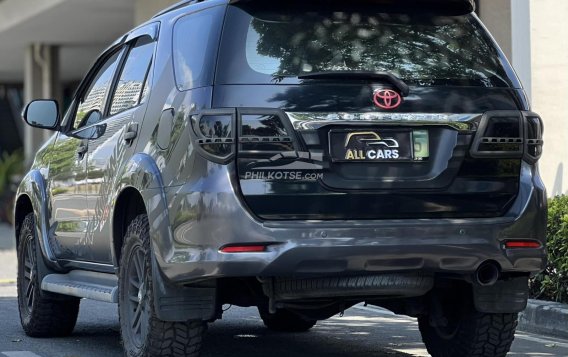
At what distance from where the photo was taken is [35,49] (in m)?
28.1

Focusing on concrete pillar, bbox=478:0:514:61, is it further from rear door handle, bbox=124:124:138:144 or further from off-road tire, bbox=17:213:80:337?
rear door handle, bbox=124:124:138:144

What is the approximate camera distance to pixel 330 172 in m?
5.57

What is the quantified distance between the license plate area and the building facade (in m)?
1.81

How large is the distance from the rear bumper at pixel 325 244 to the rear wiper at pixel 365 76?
0.61m

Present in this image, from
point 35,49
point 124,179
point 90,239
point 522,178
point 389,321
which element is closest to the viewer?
point 522,178

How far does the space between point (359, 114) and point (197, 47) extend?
883 mm

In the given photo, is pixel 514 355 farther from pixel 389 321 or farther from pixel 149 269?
pixel 149 269

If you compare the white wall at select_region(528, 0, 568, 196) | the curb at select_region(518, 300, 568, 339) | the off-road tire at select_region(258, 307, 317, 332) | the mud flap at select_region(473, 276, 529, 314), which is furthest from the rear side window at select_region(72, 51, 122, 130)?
the white wall at select_region(528, 0, 568, 196)

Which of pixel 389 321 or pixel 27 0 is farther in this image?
pixel 27 0

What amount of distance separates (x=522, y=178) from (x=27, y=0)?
19325 millimetres

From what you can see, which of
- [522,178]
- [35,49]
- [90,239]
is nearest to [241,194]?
[522,178]

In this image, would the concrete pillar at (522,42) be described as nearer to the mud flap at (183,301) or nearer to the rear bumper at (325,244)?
the rear bumper at (325,244)

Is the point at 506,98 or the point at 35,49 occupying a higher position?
the point at 35,49

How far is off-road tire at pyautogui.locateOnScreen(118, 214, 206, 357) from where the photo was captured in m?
5.98
